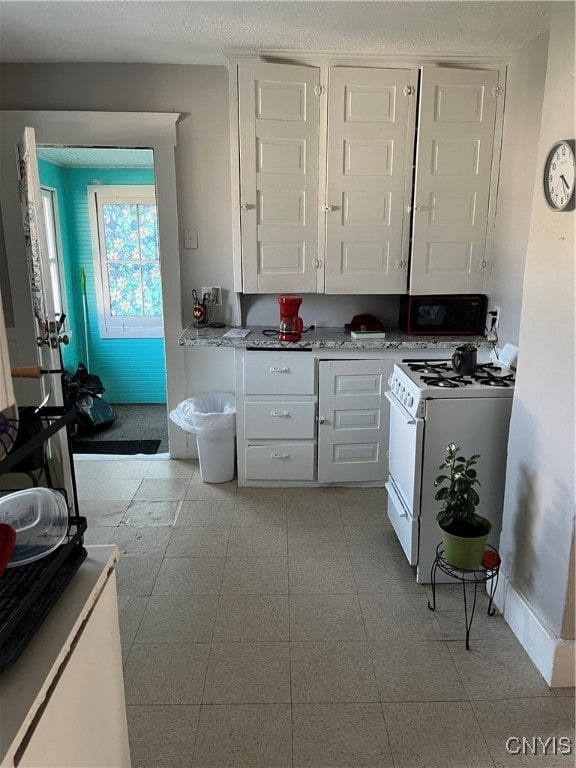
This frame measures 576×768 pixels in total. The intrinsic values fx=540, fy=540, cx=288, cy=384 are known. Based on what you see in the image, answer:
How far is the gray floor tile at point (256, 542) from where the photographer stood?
2.69 m

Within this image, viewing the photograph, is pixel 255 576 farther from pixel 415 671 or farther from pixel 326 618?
pixel 415 671

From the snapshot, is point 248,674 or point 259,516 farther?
point 259,516

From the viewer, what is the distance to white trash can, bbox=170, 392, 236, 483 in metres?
3.32

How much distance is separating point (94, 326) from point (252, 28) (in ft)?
10.6

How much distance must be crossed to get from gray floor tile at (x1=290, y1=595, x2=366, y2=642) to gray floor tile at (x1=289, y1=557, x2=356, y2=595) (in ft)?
0.16

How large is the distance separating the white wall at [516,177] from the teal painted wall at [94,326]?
10.4 feet

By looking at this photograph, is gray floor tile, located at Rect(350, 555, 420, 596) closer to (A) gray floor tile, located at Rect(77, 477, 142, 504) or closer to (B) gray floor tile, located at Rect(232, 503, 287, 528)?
(B) gray floor tile, located at Rect(232, 503, 287, 528)

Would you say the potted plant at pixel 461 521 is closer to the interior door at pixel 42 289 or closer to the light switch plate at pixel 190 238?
the interior door at pixel 42 289

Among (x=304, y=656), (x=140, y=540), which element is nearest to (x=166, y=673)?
(x=304, y=656)

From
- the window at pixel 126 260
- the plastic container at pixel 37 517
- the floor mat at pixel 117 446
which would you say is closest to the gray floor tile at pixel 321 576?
the plastic container at pixel 37 517

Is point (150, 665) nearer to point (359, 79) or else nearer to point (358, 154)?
point (358, 154)

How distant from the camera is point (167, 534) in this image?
2854 mm

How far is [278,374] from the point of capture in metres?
3.22

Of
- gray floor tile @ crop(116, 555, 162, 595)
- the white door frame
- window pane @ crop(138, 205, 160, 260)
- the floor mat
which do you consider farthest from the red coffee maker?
window pane @ crop(138, 205, 160, 260)
